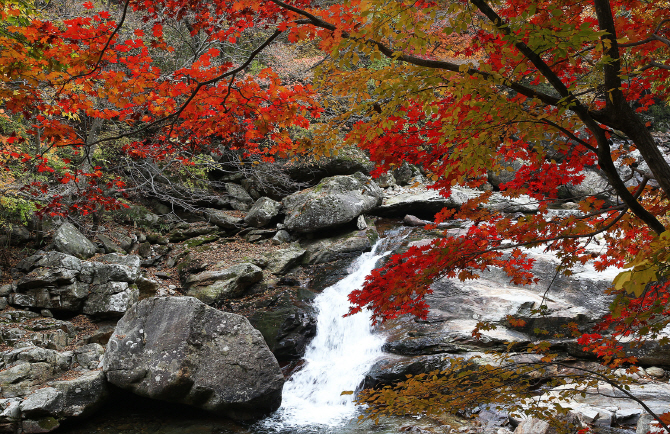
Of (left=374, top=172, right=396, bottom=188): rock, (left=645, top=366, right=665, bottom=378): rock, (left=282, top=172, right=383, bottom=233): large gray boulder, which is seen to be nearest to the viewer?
(left=645, top=366, right=665, bottom=378): rock

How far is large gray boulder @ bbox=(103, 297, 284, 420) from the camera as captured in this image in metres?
5.81

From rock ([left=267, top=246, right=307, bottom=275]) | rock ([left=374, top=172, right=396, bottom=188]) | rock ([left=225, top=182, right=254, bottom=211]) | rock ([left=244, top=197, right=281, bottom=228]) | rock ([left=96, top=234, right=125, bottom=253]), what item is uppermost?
rock ([left=374, top=172, right=396, bottom=188])

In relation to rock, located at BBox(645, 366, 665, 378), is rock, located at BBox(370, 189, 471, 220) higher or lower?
higher

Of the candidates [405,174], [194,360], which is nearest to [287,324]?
[194,360]

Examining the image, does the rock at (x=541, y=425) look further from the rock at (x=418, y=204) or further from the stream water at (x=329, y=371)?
the rock at (x=418, y=204)

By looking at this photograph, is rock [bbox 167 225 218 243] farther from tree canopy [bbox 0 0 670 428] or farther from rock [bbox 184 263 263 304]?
tree canopy [bbox 0 0 670 428]

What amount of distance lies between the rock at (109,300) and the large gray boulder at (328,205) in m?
4.99

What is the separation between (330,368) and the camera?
7430 mm

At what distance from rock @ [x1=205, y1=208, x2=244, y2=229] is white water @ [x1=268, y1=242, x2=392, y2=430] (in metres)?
4.64

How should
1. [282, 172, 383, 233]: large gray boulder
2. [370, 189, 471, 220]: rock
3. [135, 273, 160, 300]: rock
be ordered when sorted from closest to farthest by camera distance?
[135, 273, 160, 300]: rock → [282, 172, 383, 233]: large gray boulder → [370, 189, 471, 220]: rock

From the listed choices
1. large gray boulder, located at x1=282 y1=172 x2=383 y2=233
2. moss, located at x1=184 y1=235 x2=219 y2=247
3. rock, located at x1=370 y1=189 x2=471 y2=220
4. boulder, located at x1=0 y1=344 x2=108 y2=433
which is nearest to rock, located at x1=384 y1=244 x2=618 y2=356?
large gray boulder, located at x1=282 y1=172 x2=383 y2=233

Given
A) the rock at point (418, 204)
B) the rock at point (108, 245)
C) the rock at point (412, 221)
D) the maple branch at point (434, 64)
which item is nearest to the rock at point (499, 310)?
the rock at point (412, 221)

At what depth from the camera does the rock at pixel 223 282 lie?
9.44m

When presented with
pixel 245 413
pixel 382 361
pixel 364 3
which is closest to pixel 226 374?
pixel 245 413
